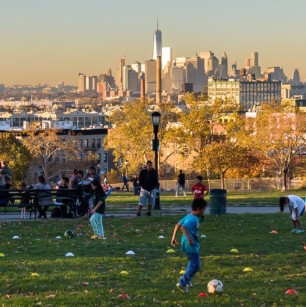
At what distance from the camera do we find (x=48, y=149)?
337ft

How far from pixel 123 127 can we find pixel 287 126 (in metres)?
24.1

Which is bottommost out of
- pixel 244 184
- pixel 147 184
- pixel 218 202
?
pixel 244 184

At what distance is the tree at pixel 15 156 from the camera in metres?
89.1

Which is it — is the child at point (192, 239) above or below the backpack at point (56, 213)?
above

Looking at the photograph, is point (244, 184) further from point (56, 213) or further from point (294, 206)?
point (294, 206)

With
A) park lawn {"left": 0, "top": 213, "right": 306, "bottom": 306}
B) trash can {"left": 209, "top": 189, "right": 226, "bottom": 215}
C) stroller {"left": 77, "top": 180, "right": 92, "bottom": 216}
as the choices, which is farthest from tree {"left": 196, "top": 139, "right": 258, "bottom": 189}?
park lawn {"left": 0, "top": 213, "right": 306, "bottom": 306}

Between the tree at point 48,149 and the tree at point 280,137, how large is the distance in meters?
24.9

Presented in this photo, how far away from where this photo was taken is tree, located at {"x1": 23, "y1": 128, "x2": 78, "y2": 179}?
102 meters

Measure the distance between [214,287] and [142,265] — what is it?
3.52 meters

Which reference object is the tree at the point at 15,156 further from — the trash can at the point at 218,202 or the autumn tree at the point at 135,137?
the trash can at the point at 218,202

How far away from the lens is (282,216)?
103 feet

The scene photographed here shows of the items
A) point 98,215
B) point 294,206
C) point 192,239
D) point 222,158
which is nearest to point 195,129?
point 222,158

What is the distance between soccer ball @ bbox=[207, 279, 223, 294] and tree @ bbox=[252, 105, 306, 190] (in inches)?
2281

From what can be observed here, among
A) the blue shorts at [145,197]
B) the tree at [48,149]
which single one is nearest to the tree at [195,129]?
the tree at [48,149]
